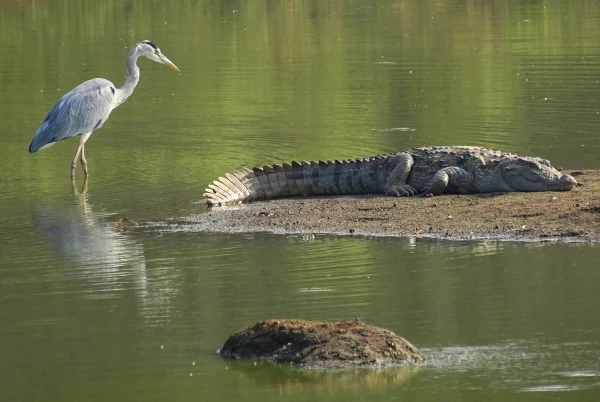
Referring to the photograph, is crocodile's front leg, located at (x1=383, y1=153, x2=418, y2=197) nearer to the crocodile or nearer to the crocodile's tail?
A: the crocodile

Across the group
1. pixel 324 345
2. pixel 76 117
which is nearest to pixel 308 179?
pixel 76 117

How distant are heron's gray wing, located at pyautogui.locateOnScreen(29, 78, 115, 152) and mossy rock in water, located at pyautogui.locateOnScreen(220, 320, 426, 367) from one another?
26.4ft

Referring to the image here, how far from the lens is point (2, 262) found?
1066cm

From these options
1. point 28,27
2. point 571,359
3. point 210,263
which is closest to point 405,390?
point 571,359

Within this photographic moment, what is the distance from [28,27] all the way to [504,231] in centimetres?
2485

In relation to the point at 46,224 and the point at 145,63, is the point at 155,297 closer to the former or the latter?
the point at 46,224

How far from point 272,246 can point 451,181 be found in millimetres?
2586

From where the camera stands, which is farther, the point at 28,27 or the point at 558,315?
the point at 28,27

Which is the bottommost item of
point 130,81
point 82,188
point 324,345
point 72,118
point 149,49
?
point 324,345

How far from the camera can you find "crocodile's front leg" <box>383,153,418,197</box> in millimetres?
12719

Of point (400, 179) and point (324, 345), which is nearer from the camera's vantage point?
point (324, 345)

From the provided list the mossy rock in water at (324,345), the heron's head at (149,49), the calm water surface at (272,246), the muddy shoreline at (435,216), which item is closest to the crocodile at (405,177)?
the muddy shoreline at (435,216)

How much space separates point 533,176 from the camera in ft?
40.7

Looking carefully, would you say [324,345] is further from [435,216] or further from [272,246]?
[435,216]
